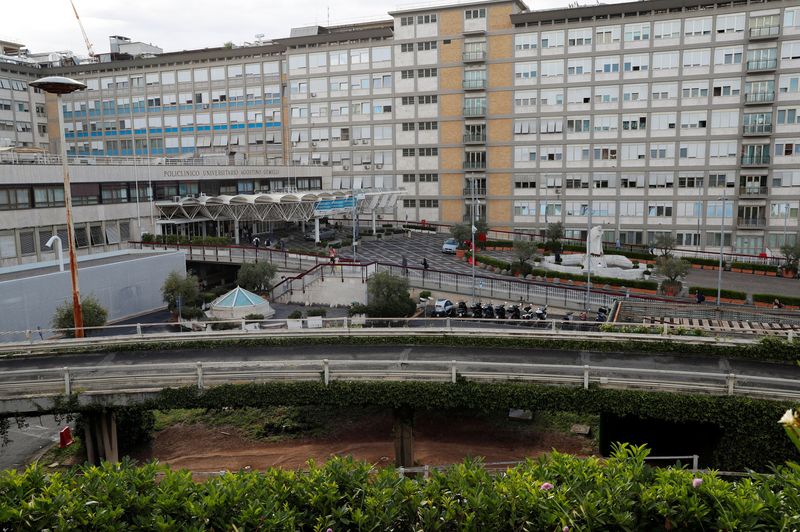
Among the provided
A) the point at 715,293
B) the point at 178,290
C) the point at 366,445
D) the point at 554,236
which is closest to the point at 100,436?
the point at 366,445

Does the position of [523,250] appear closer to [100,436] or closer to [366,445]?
[366,445]

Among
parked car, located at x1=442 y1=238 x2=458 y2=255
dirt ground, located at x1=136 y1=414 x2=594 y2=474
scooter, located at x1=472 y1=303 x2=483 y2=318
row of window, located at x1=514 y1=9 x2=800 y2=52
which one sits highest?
row of window, located at x1=514 y1=9 x2=800 y2=52

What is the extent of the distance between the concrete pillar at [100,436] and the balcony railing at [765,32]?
204 feet

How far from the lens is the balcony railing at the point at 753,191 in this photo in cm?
6106

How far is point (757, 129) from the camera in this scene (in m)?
60.6

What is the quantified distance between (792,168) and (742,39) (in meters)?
12.4

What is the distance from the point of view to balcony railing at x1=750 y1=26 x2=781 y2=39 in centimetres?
5906

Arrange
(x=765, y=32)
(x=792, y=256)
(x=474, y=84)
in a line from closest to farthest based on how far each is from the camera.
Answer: (x=792, y=256), (x=765, y=32), (x=474, y=84)

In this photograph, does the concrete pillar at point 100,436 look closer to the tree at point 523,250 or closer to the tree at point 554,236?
the tree at point 523,250

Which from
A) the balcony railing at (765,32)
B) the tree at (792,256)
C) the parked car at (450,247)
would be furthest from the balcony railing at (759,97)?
the parked car at (450,247)

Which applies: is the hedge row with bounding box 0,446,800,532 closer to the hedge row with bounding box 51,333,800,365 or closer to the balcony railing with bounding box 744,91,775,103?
the hedge row with bounding box 51,333,800,365

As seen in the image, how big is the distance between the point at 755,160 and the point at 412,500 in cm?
6242

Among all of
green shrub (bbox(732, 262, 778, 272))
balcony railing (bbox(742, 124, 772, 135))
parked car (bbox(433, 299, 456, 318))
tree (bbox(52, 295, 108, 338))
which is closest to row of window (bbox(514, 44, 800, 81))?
balcony railing (bbox(742, 124, 772, 135))

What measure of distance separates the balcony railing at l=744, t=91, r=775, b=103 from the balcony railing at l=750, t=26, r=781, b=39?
4.79 metres
